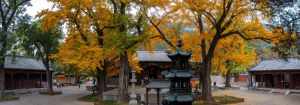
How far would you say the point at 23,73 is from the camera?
4753 centimetres

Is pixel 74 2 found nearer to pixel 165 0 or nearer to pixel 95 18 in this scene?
pixel 95 18

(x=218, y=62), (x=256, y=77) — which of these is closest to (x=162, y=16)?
(x=218, y=62)

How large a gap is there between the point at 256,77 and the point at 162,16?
24400 mm

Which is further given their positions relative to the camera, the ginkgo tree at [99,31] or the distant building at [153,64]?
the distant building at [153,64]

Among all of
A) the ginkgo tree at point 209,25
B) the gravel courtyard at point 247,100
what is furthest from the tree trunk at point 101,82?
the ginkgo tree at point 209,25

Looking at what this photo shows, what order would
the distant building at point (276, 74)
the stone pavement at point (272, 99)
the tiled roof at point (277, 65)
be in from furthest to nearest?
1. the tiled roof at point (277, 65)
2. the distant building at point (276, 74)
3. the stone pavement at point (272, 99)

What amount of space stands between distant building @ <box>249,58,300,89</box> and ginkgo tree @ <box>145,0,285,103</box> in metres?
9.88

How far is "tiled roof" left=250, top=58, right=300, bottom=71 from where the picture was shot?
4132 cm

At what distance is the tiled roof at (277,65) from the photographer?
136 feet

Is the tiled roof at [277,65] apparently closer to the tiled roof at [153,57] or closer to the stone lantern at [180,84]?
the tiled roof at [153,57]

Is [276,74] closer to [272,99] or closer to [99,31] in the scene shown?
[272,99]

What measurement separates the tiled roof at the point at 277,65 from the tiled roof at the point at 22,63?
27.7m

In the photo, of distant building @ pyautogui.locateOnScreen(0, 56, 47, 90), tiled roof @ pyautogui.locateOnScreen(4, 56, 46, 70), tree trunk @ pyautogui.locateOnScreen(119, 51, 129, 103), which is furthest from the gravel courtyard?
tiled roof @ pyautogui.locateOnScreen(4, 56, 46, 70)

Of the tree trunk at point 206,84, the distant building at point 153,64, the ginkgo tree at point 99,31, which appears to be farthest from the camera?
the distant building at point 153,64
